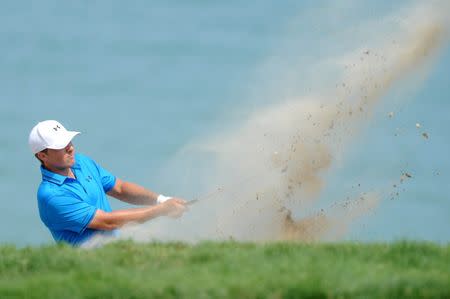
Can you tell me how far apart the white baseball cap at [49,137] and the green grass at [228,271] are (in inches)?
74.4

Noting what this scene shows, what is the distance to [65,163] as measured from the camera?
451 inches

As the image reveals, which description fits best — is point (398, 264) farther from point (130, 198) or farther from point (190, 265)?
point (130, 198)

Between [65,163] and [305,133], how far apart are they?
343cm

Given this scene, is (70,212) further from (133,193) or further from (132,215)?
(133,193)

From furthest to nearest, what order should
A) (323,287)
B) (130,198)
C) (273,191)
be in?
(273,191) < (130,198) < (323,287)

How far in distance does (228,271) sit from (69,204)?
3.43 meters

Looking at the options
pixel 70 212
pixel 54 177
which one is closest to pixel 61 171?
pixel 54 177

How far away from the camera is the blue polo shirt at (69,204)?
1124 centimetres

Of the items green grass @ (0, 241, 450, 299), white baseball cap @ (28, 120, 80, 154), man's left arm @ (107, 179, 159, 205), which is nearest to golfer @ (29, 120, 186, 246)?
white baseball cap @ (28, 120, 80, 154)

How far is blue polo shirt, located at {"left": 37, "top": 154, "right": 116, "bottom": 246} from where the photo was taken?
11242mm

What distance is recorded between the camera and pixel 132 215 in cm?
1114

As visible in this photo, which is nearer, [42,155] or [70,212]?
[70,212]

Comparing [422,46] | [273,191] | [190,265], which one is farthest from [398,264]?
[422,46]

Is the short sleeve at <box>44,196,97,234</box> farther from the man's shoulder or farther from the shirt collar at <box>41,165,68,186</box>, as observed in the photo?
the shirt collar at <box>41,165,68,186</box>
